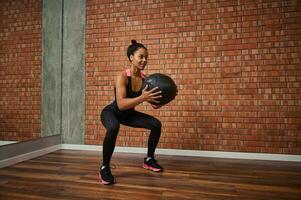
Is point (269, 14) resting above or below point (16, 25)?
above

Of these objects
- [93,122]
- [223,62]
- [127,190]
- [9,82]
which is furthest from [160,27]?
[127,190]

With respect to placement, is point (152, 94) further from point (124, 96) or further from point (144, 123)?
point (144, 123)

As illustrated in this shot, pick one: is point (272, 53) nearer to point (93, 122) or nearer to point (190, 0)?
point (190, 0)

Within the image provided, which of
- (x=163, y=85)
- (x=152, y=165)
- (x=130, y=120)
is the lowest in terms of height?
(x=152, y=165)

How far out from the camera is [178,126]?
130 inches

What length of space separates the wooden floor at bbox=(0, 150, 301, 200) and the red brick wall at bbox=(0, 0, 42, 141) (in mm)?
519

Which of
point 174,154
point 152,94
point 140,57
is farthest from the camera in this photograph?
point 174,154

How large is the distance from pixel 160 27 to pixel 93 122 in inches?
67.1

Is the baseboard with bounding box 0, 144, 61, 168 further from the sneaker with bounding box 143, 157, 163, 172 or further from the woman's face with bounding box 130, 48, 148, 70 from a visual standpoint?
the woman's face with bounding box 130, 48, 148, 70

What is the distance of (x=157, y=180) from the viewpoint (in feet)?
7.14

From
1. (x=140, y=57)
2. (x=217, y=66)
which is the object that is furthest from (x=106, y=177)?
(x=217, y=66)

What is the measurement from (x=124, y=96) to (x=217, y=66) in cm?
155

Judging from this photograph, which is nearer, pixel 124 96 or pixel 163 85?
pixel 163 85

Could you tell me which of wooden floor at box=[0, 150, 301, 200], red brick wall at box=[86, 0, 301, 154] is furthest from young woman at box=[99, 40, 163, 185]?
red brick wall at box=[86, 0, 301, 154]
